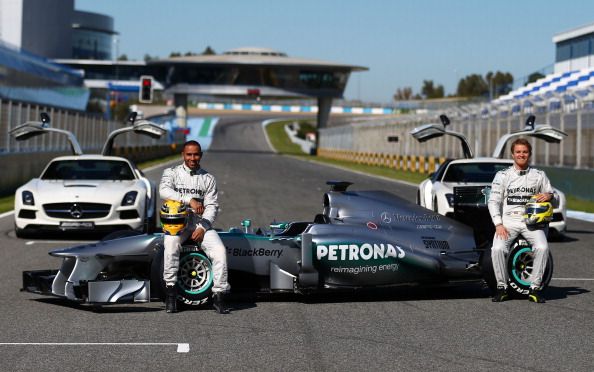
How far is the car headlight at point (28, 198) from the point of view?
15.3m

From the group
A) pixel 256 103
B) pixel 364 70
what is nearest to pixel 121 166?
pixel 364 70

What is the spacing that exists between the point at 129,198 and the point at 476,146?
73.4ft

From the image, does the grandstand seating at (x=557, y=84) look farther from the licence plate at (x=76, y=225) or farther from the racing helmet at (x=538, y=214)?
the racing helmet at (x=538, y=214)

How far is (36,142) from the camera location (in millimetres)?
31109

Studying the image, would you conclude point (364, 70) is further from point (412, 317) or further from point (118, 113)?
point (412, 317)

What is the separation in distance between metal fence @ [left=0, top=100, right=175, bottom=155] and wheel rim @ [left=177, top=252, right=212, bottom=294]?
16.9 m

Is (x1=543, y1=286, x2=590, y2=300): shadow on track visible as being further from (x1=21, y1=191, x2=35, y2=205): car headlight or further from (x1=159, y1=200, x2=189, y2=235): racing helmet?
(x1=21, y1=191, x2=35, y2=205): car headlight

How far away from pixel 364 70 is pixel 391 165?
237 feet

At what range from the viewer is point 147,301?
9.18 m

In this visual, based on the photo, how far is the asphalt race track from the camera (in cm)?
688

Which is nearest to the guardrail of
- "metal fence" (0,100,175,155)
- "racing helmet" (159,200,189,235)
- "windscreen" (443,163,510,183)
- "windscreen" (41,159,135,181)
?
"metal fence" (0,100,175,155)

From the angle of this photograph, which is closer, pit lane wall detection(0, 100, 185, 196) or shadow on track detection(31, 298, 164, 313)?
shadow on track detection(31, 298, 164, 313)

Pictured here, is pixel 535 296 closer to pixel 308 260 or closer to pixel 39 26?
pixel 308 260

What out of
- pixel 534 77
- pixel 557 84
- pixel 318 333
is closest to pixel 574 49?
pixel 534 77
